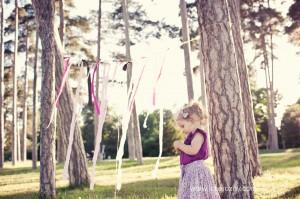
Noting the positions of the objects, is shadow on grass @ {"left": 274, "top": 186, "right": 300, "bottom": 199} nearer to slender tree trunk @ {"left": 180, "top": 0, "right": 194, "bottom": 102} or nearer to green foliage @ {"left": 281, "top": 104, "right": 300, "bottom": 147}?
slender tree trunk @ {"left": 180, "top": 0, "right": 194, "bottom": 102}

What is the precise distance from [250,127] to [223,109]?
16.8 feet

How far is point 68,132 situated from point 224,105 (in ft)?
20.9

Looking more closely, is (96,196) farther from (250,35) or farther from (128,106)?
(250,35)

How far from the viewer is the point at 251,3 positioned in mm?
27375

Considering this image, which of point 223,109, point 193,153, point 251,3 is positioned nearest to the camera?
point 193,153

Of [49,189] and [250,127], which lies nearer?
[49,189]

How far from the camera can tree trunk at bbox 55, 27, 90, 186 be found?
11430 millimetres

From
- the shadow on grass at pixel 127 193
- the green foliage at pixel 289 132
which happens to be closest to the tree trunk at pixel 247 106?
the shadow on grass at pixel 127 193

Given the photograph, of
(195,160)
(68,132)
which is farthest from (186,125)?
(68,132)

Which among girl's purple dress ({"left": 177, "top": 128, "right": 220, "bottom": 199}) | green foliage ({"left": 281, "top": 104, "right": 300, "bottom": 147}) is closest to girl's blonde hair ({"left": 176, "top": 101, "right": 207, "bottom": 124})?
girl's purple dress ({"left": 177, "top": 128, "right": 220, "bottom": 199})

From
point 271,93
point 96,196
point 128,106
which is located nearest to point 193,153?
point 128,106

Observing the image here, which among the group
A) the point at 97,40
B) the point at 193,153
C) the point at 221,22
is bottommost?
the point at 193,153

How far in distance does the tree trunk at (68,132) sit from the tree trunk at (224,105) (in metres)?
5.91

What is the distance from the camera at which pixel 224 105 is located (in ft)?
19.8
